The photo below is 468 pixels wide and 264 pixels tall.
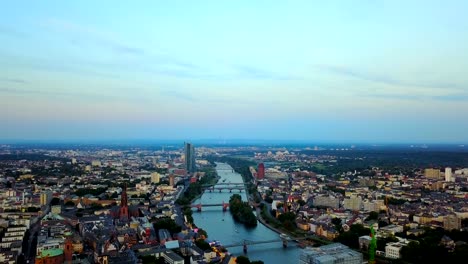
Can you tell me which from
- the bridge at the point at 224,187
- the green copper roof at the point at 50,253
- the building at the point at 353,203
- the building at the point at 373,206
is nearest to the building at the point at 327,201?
the building at the point at 353,203

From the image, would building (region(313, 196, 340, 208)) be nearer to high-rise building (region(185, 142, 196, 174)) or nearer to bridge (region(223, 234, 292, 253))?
bridge (region(223, 234, 292, 253))

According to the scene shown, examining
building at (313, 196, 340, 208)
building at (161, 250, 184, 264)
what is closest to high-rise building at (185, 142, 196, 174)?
building at (313, 196, 340, 208)

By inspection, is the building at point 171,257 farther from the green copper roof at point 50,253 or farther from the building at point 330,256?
the building at point 330,256

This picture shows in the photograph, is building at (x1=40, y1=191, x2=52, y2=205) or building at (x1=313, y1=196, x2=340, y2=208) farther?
building at (x1=313, y1=196, x2=340, y2=208)

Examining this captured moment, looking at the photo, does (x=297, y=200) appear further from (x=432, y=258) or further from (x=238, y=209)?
(x=432, y=258)

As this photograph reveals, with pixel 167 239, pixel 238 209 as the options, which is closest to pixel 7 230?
pixel 167 239
